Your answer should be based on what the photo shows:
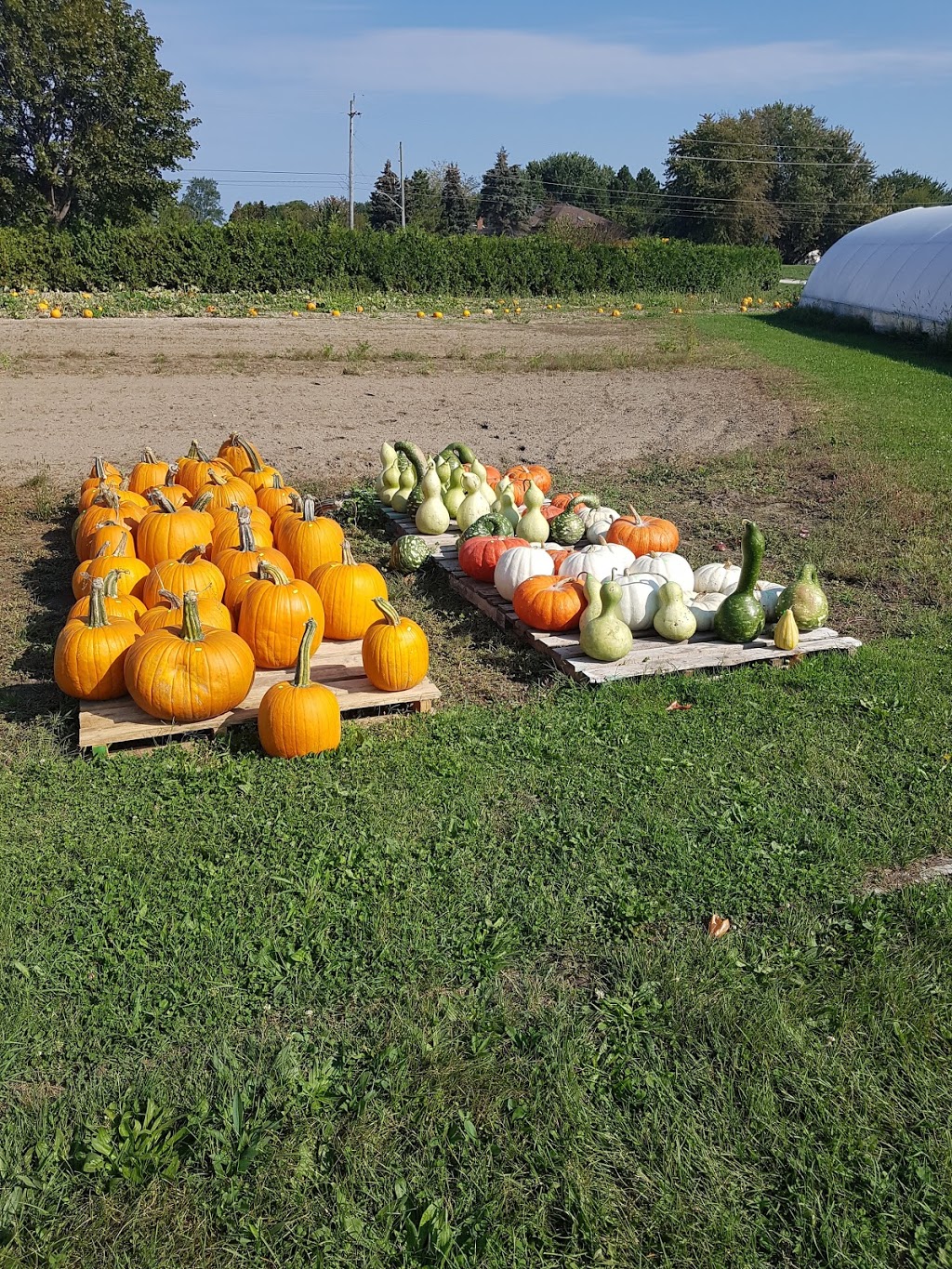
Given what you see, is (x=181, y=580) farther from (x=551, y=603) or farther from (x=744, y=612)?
(x=744, y=612)

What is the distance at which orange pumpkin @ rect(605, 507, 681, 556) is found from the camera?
6641 mm

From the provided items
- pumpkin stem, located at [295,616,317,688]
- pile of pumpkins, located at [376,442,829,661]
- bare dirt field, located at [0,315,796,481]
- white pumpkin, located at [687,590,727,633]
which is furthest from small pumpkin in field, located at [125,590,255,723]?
bare dirt field, located at [0,315,796,481]

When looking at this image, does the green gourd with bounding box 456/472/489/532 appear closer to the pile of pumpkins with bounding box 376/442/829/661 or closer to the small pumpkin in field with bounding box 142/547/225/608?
the pile of pumpkins with bounding box 376/442/829/661

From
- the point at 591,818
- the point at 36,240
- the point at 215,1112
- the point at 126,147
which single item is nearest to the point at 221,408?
the point at 591,818

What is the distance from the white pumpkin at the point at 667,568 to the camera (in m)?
5.91

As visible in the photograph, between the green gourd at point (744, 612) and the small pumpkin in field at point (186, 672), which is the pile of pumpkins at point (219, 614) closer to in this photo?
the small pumpkin in field at point (186, 672)

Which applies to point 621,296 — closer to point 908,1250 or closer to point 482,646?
point 482,646

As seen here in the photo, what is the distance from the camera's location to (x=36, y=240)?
30.8 metres

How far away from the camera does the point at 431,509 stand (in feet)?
25.0

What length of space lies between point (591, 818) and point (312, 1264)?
2033 mm

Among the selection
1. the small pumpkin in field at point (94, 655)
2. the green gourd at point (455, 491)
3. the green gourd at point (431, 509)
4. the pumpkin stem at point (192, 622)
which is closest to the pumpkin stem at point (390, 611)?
the pumpkin stem at point (192, 622)

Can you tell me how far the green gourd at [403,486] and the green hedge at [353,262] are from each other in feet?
89.6

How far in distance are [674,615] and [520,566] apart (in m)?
1.06

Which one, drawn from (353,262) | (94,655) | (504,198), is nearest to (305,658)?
(94,655)
